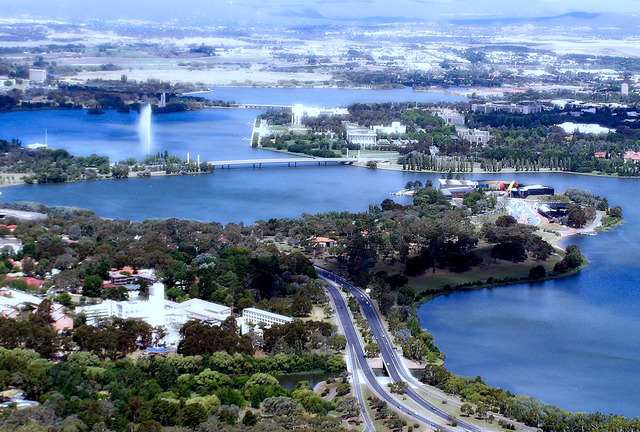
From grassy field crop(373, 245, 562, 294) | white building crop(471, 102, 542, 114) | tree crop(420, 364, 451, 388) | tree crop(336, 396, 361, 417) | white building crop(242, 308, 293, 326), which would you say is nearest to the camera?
tree crop(336, 396, 361, 417)

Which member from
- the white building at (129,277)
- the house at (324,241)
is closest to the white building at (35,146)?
the house at (324,241)

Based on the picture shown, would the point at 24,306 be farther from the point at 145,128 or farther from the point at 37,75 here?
the point at 37,75

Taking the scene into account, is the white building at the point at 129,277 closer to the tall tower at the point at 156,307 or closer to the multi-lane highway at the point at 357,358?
the tall tower at the point at 156,307

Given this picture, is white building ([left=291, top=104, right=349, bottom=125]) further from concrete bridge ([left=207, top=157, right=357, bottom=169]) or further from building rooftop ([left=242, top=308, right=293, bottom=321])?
building rooftop ([left=242, top=308, right=293, bottom=321])

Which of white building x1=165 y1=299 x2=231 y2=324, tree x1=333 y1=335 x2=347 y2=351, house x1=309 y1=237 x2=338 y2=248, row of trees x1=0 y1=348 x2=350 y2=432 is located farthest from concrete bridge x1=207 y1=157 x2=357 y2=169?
row of trees x1=0 y1=348 x2=350 y2=432

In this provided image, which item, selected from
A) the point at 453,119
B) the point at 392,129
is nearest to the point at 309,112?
the point at 392,129

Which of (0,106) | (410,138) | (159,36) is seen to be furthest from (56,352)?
(159,36)
